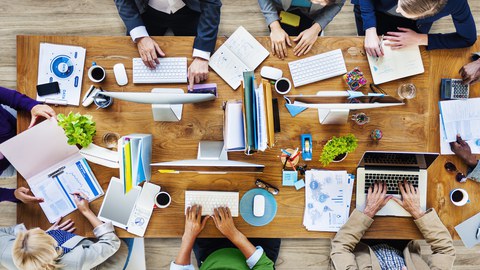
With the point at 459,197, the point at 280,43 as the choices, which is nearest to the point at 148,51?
the point at 280,43

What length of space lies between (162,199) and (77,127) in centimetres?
53

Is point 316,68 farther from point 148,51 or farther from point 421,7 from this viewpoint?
point 148,51

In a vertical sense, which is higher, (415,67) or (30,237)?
(415,67)

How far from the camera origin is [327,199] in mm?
1853

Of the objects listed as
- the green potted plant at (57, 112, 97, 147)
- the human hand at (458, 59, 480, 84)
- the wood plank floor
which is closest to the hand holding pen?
the green potted plant at (57, 112, 97, 147)

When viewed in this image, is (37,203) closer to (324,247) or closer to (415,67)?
(324,247)

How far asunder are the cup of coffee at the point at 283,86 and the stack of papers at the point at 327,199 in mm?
429

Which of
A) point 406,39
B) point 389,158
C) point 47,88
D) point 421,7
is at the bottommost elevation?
point 389,158

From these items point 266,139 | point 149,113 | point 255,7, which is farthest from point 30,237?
point 255,7

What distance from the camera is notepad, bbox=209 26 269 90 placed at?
6.19ft

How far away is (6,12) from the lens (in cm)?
270

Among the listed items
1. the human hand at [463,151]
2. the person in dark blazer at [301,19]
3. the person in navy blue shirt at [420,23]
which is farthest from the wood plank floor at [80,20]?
the human hand at [463,151]

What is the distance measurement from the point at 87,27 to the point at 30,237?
1662mm

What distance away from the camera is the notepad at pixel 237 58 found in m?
1.89
